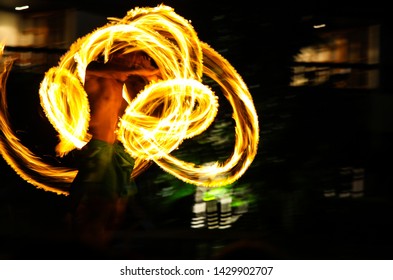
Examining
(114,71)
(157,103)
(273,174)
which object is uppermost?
(114,71)

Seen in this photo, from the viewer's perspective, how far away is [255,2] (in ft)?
18.7

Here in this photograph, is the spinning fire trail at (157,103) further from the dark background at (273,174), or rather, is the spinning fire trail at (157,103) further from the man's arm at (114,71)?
the dark background at (273,174)

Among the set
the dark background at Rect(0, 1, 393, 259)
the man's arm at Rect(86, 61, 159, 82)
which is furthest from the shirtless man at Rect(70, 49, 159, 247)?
the dark background at Rect(0, 1, 393, 259)

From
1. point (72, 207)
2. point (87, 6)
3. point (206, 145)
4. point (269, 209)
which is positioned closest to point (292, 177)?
point (269, 209)

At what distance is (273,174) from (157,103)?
1.05 metres

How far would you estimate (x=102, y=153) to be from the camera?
17.7 ft

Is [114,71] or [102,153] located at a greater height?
[114,71]

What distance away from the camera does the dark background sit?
5.67 metres

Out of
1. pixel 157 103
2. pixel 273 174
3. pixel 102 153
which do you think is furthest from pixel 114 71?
pixel 273 174

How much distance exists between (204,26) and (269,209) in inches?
56.2

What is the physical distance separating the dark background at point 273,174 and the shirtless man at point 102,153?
0.74ft

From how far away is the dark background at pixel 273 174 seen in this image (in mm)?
5672

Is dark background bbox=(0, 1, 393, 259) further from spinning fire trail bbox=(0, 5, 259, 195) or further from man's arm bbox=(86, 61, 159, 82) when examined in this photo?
man's arm bbox=(86, 61, 159, 82)

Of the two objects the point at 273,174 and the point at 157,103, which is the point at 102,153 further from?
the point at 273,174
